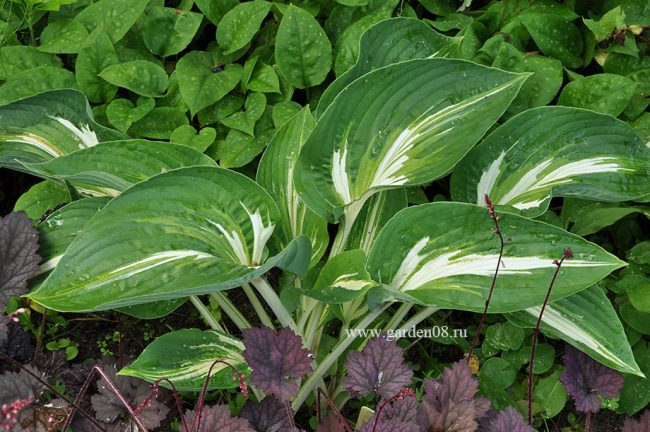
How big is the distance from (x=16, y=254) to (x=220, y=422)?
1.85 feet

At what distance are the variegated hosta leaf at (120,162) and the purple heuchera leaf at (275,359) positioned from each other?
1.38 ft

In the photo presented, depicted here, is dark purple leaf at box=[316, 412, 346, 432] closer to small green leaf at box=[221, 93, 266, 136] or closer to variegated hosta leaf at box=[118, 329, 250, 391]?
variegated hosta leaf at box=[118, 329, 250, 391]

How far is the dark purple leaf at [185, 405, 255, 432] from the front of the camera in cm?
122

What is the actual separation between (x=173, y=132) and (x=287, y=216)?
1.43 feet

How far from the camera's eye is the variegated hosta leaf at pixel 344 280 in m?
1.29

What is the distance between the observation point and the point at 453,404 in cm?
124

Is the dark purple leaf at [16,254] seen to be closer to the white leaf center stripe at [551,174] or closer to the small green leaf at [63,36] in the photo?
the small green leaf at [63,36]

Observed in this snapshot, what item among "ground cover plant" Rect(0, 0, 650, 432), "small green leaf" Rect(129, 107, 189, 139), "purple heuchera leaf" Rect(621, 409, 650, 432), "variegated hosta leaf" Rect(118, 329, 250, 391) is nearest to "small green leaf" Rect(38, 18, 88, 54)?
"ground cover plant" Rect(0, 0, 650, 432)

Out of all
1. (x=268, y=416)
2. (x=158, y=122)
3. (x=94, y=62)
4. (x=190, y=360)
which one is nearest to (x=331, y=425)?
(x=268, y=416)

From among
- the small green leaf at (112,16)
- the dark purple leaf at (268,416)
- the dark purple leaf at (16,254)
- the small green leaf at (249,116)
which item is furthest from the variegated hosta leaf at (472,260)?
the small green leaf at (112,16)

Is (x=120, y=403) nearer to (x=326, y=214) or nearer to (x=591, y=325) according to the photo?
(x=326, y=214)

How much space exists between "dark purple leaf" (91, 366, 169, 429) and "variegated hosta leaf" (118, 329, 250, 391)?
5 centimetres

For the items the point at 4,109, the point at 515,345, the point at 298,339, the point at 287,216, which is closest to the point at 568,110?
the point at 515,345

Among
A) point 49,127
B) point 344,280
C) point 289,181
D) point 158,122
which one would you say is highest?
point 49,127
